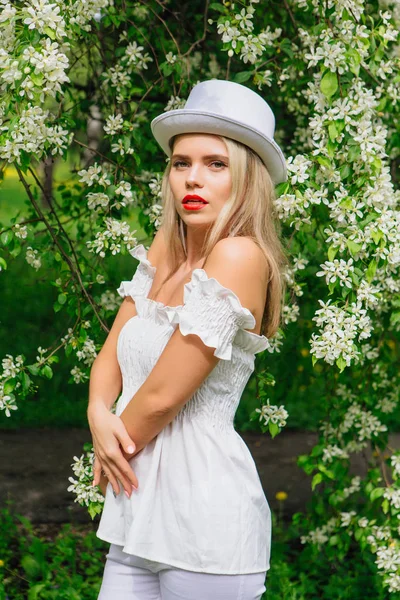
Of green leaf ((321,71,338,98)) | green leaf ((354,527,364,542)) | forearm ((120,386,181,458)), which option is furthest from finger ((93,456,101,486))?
green leaf ((354,527,364,542))

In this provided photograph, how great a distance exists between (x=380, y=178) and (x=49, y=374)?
1.34 meters

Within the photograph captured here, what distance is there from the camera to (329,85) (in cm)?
285

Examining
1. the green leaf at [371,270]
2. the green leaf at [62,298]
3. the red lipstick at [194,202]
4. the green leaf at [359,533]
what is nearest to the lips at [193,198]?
the red lipstick at [194,202]

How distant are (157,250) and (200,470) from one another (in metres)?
0.78

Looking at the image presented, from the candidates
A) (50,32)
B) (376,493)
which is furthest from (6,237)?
(376,493)

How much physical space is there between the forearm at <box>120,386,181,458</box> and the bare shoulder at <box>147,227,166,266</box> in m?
0.57

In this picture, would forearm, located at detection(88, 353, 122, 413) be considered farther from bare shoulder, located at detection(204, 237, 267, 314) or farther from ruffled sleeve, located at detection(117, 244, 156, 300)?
bare shoulder, located at detection(204, 237, 267, 314)

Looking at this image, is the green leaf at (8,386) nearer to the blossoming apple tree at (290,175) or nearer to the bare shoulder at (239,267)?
the blossoming apple tree at (290,175)

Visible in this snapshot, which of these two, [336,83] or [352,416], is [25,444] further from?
[336,83]

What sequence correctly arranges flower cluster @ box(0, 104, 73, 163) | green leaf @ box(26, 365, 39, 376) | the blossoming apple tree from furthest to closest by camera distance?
green leaf @ box(26, 365, 39, 376)
the blossoming apple tree
flower cluster @ box(0, 104, 73, 163)

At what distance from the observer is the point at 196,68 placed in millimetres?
4223

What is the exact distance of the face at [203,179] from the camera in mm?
2379

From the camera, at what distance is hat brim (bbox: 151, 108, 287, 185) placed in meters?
2.39

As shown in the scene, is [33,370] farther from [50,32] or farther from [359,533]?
[359,533]
